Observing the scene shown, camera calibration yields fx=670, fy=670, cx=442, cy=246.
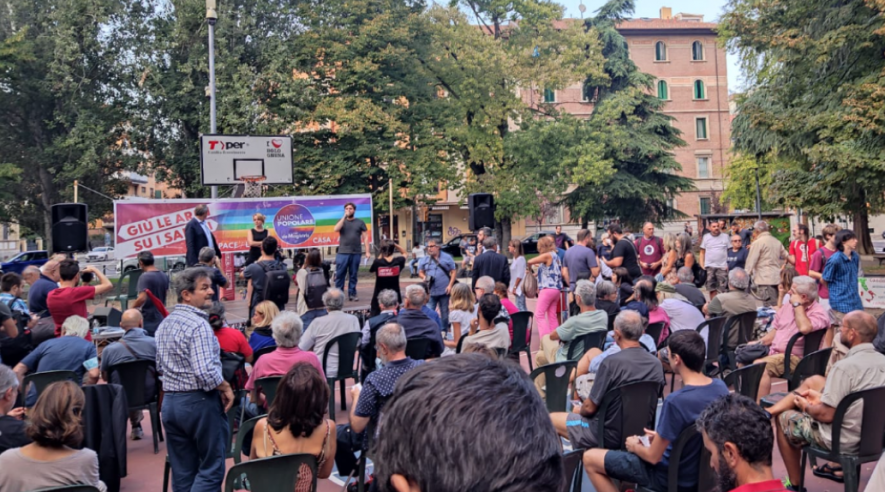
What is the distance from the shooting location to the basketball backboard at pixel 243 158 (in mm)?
17781

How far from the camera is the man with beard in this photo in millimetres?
3710

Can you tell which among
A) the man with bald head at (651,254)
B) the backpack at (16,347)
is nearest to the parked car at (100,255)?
the man with bald head at (651,254)

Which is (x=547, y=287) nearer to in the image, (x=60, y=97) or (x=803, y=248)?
(x=803, y=248)

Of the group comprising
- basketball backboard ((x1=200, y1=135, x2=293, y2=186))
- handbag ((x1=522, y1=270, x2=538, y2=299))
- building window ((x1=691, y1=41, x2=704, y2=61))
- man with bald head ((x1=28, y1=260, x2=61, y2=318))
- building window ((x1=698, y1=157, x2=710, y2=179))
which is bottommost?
handbag ((x1=522, y1=270, x2=538, y2=299))

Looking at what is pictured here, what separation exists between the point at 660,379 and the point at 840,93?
744 inches

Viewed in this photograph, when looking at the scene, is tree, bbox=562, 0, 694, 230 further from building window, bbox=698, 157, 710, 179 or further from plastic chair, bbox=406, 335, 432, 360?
plastic chair, bbox=406, 335, 432, 360

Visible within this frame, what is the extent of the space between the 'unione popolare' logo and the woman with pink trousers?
824 cm

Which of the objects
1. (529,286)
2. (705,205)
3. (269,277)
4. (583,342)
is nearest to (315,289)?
(269,277)

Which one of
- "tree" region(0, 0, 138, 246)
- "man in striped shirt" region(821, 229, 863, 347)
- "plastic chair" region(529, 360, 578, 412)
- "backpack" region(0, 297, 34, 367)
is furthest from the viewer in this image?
"tree" region(0, 0, 138, 246)

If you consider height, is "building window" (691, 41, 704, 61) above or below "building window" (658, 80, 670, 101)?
above

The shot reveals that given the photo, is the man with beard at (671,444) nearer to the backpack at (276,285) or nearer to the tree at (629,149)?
the backpack at (276,285)

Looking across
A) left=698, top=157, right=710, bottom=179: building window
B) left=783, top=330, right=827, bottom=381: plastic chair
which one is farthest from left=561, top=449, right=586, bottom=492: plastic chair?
left=698, top=157, right=710, bottom=179: building window

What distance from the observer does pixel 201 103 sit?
2609 cm

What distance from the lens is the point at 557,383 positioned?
545 centimetres
